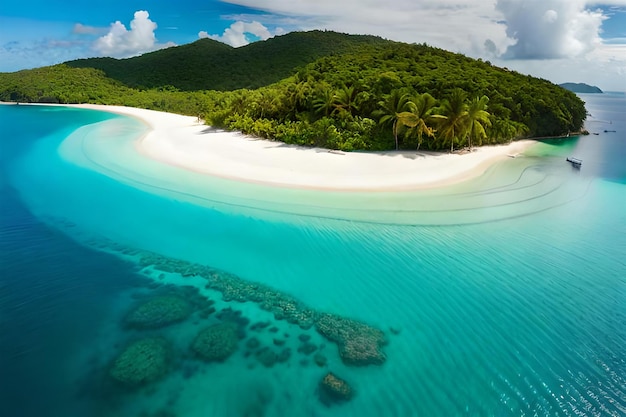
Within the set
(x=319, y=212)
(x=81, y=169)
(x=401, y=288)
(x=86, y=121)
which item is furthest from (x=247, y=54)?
(x=401, y=288)

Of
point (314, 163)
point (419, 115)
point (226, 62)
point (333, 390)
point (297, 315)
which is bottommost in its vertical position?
point (333, 390)

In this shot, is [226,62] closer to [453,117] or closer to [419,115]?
[419,115]

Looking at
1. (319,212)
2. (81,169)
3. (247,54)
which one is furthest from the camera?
(247,54)

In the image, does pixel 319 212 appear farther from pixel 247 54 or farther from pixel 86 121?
pixel 247 54

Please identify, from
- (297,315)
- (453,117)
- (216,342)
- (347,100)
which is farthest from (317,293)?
(347,100)

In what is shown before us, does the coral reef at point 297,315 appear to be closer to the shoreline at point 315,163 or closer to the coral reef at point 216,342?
the coral reef at point 216,342

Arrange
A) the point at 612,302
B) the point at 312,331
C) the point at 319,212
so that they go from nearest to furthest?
A: the point at 312,331, the point at 612,302, the point at 319,212
